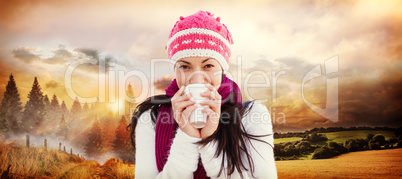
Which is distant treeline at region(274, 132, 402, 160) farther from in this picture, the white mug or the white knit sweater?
the white mug

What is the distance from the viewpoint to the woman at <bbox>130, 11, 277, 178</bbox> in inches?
62.6

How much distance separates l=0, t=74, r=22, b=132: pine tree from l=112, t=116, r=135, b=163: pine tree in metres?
1.81

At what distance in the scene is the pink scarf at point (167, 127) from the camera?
73.1 inches

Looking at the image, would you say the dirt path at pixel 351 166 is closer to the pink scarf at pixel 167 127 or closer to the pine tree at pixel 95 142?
the pink scarf at pixel 167 127

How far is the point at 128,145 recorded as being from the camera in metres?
4.74

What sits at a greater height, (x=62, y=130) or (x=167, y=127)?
(x=167, y=127)

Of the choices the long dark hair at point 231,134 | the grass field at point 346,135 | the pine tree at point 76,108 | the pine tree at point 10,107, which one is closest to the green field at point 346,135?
the grass field at point 346,135

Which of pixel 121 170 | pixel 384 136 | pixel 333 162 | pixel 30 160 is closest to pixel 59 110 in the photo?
pixel 30 160

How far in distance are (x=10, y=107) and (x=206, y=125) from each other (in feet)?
15.4

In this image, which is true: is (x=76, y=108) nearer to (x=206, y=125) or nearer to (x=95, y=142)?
(x=95, y=142)

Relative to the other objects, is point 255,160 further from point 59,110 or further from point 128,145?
point 59,110

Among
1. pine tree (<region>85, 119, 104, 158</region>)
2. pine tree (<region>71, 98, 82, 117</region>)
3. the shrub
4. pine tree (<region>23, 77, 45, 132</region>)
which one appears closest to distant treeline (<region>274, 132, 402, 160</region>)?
the shrub

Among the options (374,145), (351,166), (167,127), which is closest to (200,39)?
(167,127)

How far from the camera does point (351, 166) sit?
4.18 meters
